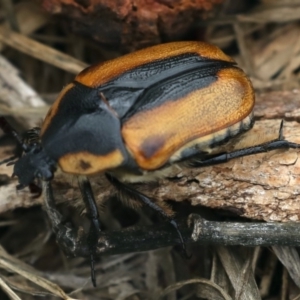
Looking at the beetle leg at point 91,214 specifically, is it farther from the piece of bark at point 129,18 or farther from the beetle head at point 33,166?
the piece of bark at point 129,18

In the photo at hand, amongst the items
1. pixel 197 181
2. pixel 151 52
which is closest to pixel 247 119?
pixel 197 181

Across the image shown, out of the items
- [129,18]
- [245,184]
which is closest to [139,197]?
[245,184]

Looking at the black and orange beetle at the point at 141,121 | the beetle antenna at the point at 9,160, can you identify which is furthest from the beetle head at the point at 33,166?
the beetle antenna at the point at 9,160

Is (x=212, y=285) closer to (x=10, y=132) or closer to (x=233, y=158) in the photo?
(x=233, y=158)

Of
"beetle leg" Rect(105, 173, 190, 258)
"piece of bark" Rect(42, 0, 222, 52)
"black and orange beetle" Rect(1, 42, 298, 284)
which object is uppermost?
"piece of bark" Rect(42, 0, 222, 52)

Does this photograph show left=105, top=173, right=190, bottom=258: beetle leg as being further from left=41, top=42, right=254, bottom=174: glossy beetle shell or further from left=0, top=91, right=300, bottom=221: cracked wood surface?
left=41, top=42, right=254, bottom=174: glossy beetle shell

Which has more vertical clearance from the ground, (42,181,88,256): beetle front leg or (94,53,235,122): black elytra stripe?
(94,53,235,122): black elytra stripe

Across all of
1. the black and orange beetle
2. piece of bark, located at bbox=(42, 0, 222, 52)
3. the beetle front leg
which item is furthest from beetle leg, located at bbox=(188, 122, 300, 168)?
piece of bark, located at bbox=(42, 0, 222, 52)

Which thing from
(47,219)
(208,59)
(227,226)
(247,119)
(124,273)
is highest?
(208,59)
